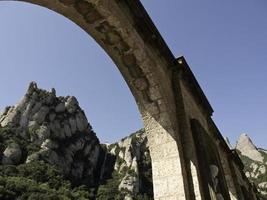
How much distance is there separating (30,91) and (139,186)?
102ft

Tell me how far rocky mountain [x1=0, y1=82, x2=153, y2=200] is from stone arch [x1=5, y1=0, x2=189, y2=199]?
51.0 meters

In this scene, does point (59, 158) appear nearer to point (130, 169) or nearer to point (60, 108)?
point (60, 108)

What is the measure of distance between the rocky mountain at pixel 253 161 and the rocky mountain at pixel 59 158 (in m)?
25.6

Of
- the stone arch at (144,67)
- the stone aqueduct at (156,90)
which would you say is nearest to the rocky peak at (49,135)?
the stone aqueduct at (156,90)

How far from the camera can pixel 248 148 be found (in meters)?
99.1

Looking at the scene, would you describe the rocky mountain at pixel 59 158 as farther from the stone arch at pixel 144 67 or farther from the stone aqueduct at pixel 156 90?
the stone arch at pixel 144 67

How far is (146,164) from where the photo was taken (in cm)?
7044

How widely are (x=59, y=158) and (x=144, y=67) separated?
5983 centimetres

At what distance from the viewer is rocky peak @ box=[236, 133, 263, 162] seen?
93750 mm

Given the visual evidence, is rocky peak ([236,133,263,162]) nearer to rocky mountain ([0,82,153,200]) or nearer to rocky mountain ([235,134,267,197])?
rocky mountain ([235,134,267,197])

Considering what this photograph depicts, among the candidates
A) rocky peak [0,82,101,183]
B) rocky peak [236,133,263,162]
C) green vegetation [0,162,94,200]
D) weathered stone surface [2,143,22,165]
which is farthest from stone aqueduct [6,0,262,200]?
rocky peak [236,133,263,162]

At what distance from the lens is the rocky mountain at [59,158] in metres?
57.2

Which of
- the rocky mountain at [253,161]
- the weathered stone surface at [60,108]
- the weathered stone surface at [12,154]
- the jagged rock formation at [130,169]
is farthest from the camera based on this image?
the rocky mountain at [253,161]

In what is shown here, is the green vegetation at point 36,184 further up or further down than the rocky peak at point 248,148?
further down
